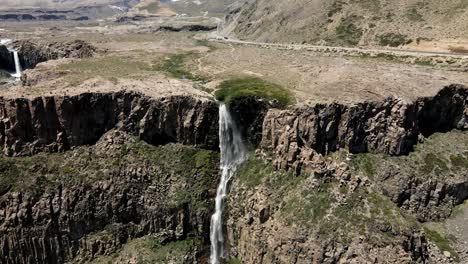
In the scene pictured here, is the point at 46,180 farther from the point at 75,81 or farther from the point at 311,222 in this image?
the point at 311,222

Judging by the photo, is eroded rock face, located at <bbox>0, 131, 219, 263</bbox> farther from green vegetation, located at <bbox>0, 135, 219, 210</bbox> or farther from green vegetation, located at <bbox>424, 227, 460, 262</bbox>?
green vegetation, located at <bbox>424, 227, 460, 262</bbox>

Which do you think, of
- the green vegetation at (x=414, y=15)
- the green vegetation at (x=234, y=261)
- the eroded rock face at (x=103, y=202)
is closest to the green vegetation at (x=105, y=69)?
the eroded rock face at (x=103, y=202)

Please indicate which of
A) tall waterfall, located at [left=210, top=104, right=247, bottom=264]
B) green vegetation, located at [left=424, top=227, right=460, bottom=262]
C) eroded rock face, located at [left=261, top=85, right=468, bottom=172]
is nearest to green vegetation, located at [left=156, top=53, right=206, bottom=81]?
tall waterfall, located at [left=210, top=104, right=247, bottom=264]

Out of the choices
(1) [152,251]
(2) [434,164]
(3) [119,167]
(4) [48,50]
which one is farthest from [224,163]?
(4) [48,50]

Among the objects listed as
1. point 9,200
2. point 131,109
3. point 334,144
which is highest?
point 131,109

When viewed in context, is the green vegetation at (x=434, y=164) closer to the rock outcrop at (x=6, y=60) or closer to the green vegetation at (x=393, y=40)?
the green vegetation at (x=393, y=40)

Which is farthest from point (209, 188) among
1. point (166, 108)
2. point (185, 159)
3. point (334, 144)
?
point (334, 144)

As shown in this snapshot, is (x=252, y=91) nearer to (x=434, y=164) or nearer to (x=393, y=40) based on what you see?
(x=434, y=164)

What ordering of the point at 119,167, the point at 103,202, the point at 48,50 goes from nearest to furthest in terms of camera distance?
the point at 103,202
the point at 119,167
the point at 48,50
